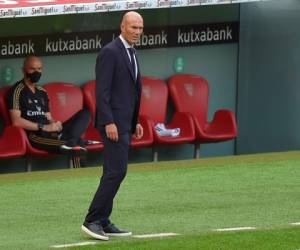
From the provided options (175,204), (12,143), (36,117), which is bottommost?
(175,204)

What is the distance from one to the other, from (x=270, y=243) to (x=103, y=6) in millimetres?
4769

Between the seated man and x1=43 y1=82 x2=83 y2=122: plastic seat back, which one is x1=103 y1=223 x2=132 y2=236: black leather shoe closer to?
the seated man

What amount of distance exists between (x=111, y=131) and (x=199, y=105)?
6.78 metres

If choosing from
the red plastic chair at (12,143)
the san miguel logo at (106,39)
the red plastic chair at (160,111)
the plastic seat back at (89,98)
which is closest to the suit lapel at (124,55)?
the red plastic chair at (12,143)

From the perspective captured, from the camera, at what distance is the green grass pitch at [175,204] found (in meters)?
10.8

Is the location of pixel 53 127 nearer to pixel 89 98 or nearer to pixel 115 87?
pixel 89 98

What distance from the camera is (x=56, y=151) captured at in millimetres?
15461

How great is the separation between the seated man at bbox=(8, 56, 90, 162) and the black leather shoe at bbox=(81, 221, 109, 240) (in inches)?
183

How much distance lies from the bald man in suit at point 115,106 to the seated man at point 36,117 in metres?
4.71

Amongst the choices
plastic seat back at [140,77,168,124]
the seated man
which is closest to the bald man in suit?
the seated man

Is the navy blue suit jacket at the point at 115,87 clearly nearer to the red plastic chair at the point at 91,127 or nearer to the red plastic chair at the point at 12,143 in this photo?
the red plastic chair at the point at 12,143

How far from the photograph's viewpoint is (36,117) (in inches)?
610

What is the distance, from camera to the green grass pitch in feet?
35.5

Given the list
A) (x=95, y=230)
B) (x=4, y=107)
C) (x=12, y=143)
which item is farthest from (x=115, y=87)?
(x=4, y=107)
